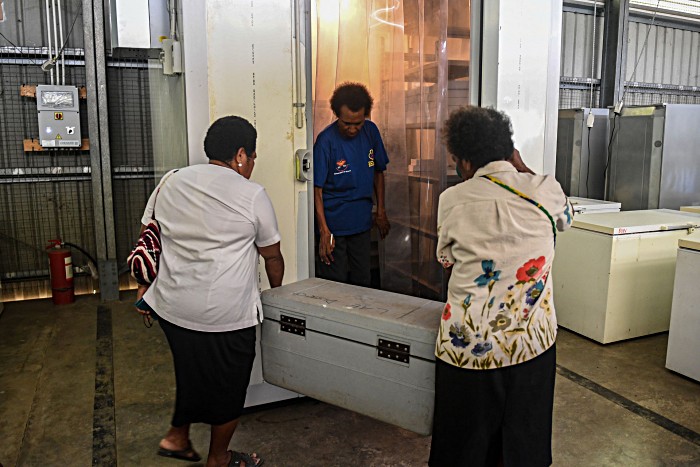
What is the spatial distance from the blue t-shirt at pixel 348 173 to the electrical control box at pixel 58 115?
2.75 metres

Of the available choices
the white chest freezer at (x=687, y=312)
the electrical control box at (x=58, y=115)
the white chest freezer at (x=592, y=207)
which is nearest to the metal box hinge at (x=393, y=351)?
the white chest freezer at (x=687, y=312)

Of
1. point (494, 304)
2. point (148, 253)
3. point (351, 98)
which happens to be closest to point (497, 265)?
point (494, 304)

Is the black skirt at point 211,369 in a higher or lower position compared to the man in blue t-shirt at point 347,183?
lower

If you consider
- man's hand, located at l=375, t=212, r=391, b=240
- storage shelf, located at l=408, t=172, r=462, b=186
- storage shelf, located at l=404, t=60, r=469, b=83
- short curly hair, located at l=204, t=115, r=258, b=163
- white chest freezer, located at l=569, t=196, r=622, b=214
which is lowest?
white chest freezer, located at l=569, t=196, r=622, b=214

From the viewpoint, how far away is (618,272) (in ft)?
11.5

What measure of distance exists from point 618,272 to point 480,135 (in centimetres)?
238

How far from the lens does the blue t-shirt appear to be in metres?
2.89

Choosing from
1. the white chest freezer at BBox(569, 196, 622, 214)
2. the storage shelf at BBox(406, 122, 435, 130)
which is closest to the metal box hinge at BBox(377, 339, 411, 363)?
the storage shelf at BBox(406, 122, 435, 130)

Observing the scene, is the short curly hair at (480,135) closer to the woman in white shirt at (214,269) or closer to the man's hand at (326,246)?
the woman in white shirt at (214,269)

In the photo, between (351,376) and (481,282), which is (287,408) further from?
(481,282)

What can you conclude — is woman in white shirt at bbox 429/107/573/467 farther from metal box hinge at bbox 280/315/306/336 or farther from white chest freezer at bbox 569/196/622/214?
white chest freezer at bbox 569/196/622/214

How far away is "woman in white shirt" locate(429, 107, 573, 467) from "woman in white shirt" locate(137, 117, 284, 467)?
0.68 metres

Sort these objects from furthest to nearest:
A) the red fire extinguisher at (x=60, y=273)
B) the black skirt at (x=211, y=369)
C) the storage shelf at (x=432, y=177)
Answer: the red fire extinguisher at (x=60, y=273)
the storage shelf at (x=432, y=177)
the black skirt at (x=211, y=369)

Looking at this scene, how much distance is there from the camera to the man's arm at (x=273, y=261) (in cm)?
197
